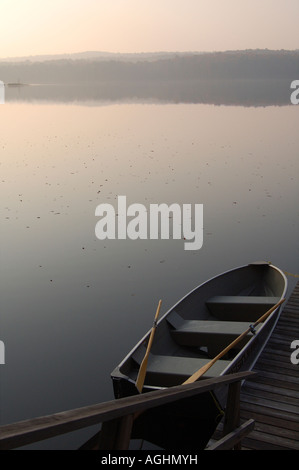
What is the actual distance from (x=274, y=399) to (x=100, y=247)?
847cm

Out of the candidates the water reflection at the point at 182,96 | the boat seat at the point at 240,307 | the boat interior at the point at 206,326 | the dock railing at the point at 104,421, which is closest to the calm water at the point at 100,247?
the boat interior at the point at 206,326

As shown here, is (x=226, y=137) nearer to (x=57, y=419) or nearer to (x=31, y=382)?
(x=31, y=382)

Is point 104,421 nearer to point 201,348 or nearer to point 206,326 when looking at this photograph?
point 206,326

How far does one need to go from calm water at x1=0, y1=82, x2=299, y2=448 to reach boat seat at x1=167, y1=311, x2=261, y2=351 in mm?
1203

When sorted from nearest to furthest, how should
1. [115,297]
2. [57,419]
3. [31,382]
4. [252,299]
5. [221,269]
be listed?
[57,419], [31,382], [252,299], [115,297], [221,269]

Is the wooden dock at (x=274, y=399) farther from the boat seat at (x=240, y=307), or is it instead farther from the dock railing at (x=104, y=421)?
the dock railing at (x=104, y=421)

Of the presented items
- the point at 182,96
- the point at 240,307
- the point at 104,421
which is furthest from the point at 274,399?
the point at 182,96

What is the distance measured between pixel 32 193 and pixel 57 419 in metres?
18.8

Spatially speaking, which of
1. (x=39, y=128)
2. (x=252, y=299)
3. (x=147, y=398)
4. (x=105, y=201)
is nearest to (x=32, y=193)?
(x=105, y=201)

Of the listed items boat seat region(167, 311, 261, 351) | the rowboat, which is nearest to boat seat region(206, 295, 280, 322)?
the rowboat

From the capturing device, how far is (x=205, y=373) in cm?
655

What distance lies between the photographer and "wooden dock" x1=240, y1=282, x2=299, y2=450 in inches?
210

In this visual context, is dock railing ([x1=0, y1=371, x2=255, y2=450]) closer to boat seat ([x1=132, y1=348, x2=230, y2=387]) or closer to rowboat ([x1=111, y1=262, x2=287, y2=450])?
rowboat ([x1=111, y1=262, x2=287, y2=450])

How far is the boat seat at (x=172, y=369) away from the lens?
6.61 meters
